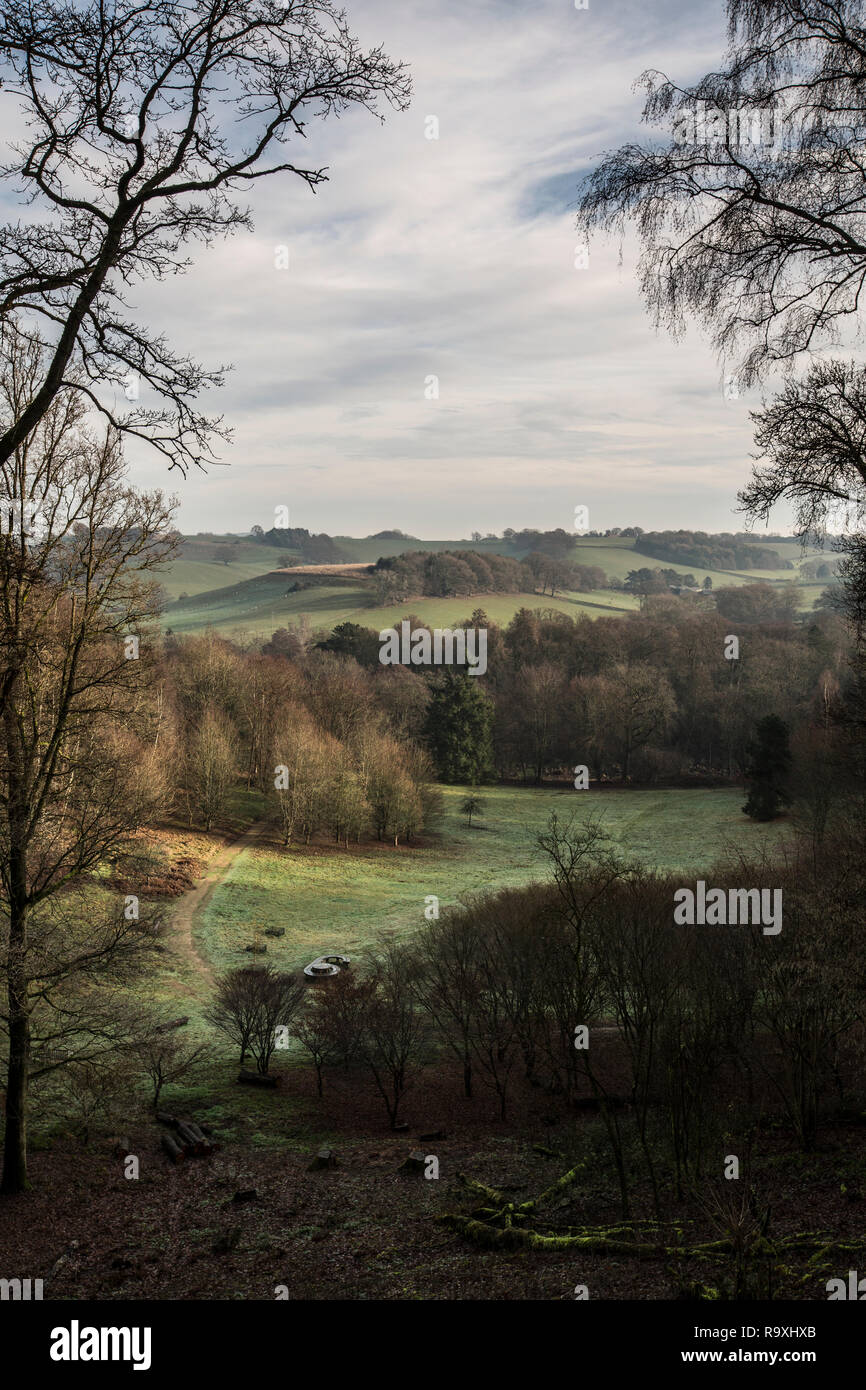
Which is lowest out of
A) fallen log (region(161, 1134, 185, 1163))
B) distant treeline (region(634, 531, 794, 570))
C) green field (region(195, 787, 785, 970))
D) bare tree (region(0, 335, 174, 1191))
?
green field (region(195, 787, 785, 970))

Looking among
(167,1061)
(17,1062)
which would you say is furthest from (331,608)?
(17,1062)

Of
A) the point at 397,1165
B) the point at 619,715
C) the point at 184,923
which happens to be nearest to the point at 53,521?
the point at 397,1165

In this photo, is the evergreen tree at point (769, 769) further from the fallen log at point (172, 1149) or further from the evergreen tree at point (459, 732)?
the fallen log at point (172, 1149)

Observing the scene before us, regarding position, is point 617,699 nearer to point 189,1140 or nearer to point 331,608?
point 331,608

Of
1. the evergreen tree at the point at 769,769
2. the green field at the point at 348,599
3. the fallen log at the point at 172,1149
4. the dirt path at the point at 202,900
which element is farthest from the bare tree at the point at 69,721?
the green field at the point at 348,599

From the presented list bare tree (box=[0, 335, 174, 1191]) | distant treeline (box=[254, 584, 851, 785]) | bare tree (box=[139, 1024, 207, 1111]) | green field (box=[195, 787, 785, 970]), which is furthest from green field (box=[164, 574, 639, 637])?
bare tree (box=[0, 335, 174, 1191])

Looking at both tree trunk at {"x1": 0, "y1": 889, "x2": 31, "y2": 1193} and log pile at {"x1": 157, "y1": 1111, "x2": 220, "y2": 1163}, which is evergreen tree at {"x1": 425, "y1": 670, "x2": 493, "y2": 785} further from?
tree trunk at {"x1": 0, "y1": 889, "x2": 31, "y2": 1193}
